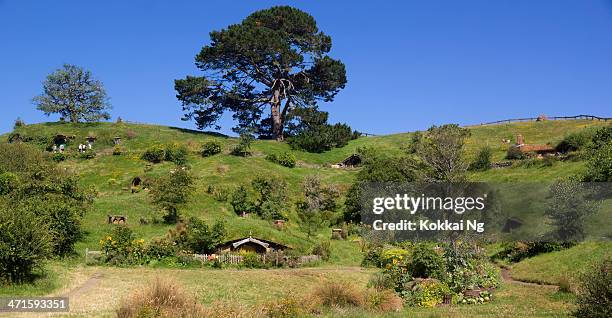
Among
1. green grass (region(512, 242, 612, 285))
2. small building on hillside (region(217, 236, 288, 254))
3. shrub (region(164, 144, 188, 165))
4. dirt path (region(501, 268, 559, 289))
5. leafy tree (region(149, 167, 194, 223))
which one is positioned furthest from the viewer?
shrub (region(164, 144, 188, 165))

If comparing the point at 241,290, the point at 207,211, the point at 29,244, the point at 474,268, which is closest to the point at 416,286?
the point at 474,268

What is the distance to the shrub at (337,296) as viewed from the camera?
21.6 m

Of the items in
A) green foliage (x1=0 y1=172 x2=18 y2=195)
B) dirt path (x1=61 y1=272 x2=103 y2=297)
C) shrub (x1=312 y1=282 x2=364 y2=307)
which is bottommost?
dirt path (x1=61 y1=272 x2=103 y2=297)

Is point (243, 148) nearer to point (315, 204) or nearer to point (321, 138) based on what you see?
point (321, 138)

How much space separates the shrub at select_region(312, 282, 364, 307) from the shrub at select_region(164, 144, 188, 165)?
52.9 meters

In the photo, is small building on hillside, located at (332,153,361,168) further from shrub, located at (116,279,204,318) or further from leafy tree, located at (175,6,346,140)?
shrub, located at (116,279,204,318)

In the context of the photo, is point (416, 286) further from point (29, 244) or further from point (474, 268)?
point (29, 244)

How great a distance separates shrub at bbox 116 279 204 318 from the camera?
16.3m

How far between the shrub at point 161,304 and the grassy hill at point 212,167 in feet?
81.3

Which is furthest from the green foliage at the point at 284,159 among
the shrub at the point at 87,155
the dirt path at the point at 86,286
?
the dirt path at the point at 86,286

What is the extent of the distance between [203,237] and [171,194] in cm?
956

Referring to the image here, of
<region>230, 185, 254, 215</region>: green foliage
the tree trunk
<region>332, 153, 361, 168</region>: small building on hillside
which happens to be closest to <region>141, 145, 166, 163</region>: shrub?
<region>230, 185, 254, 215</region>: green foliage

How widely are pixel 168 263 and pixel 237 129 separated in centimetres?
5459

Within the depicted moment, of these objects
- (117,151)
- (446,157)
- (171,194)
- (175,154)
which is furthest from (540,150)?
(117,151)
